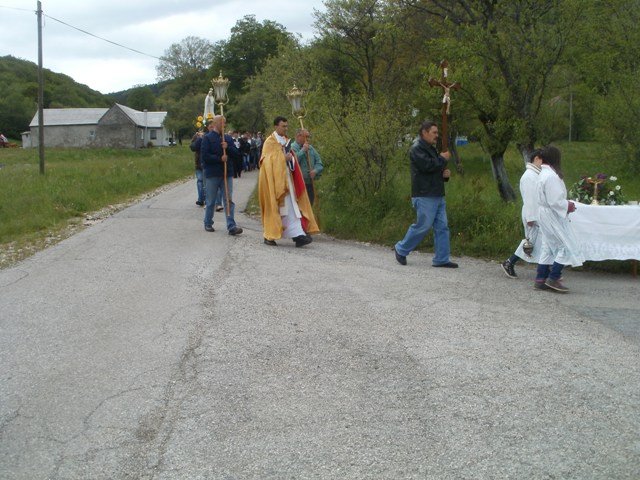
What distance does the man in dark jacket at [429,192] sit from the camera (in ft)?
33.8

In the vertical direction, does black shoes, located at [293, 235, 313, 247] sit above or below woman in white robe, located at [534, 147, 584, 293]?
below

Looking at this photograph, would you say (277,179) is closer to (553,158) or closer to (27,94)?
(553,158)

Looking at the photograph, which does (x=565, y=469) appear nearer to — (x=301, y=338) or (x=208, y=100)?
(x=301, y=338)

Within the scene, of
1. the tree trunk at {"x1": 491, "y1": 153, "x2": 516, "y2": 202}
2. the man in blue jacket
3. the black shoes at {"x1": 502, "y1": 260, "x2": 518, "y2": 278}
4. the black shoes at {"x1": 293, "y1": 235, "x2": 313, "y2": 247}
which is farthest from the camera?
the tree trunk at {"x1": 491, "y1": 153, "x2": 516, "y2": 202}

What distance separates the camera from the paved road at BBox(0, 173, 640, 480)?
4.40 m

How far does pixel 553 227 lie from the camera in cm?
905

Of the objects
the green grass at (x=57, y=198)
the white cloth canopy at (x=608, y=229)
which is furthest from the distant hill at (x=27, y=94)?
the white cloth canopy at (x=608, y=229)

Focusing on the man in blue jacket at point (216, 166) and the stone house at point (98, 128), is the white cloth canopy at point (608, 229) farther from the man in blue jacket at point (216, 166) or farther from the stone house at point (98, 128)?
the stone house at point (98, 128)

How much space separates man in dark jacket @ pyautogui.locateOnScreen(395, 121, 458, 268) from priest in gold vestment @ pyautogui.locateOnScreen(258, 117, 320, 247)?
91.4 inches

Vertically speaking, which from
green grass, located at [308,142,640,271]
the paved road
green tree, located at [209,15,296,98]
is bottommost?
the paved road

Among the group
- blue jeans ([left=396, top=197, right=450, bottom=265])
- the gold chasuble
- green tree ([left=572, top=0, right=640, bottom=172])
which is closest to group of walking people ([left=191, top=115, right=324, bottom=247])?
the gold chasuble

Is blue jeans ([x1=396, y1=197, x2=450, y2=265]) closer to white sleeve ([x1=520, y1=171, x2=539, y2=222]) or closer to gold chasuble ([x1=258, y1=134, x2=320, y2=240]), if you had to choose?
white sleeve ([x1=520, y1=171, x2=539, y2=222])

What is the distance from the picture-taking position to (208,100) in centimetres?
2178

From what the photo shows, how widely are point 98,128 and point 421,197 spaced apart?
269 feet
